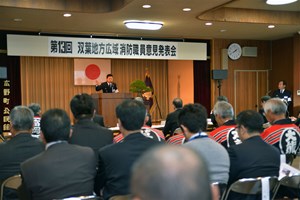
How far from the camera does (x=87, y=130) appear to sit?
316 cm

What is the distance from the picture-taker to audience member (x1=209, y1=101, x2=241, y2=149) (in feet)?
12.1

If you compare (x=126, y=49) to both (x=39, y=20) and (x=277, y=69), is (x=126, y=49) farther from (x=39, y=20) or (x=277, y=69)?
(x=277, y=69)

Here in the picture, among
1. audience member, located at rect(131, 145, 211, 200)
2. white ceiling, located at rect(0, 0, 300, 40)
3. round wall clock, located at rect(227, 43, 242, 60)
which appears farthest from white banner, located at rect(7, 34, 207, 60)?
audience member, located at rect(131, 145, 211, 200)

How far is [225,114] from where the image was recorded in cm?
407

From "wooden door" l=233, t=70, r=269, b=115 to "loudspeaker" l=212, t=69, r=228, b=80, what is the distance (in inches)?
Result: 26.6

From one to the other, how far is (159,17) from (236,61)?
463 centimetres

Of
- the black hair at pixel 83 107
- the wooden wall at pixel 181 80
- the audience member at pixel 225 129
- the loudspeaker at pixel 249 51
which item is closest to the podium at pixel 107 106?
the wooden wall at pixel 181 80

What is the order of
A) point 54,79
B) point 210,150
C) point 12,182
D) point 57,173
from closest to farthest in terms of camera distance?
1. point 57,173
2. point 210,150
3. point 12,182
4. point 54,79

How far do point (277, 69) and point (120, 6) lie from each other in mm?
6925

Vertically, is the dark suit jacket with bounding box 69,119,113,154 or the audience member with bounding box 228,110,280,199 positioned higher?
the dark suit jacket with bounding box 69,119,113,154

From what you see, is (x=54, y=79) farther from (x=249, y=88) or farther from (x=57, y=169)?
(x=57, y=169)

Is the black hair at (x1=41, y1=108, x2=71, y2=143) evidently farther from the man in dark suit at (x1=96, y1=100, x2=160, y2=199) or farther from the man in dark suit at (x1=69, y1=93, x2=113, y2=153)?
the man in dark suit at (x1=69, y1=93, x2=113, y2=153)

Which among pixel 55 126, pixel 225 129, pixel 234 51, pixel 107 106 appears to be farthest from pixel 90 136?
pixel 234 51

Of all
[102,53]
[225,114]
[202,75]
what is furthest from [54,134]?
[202,75]
